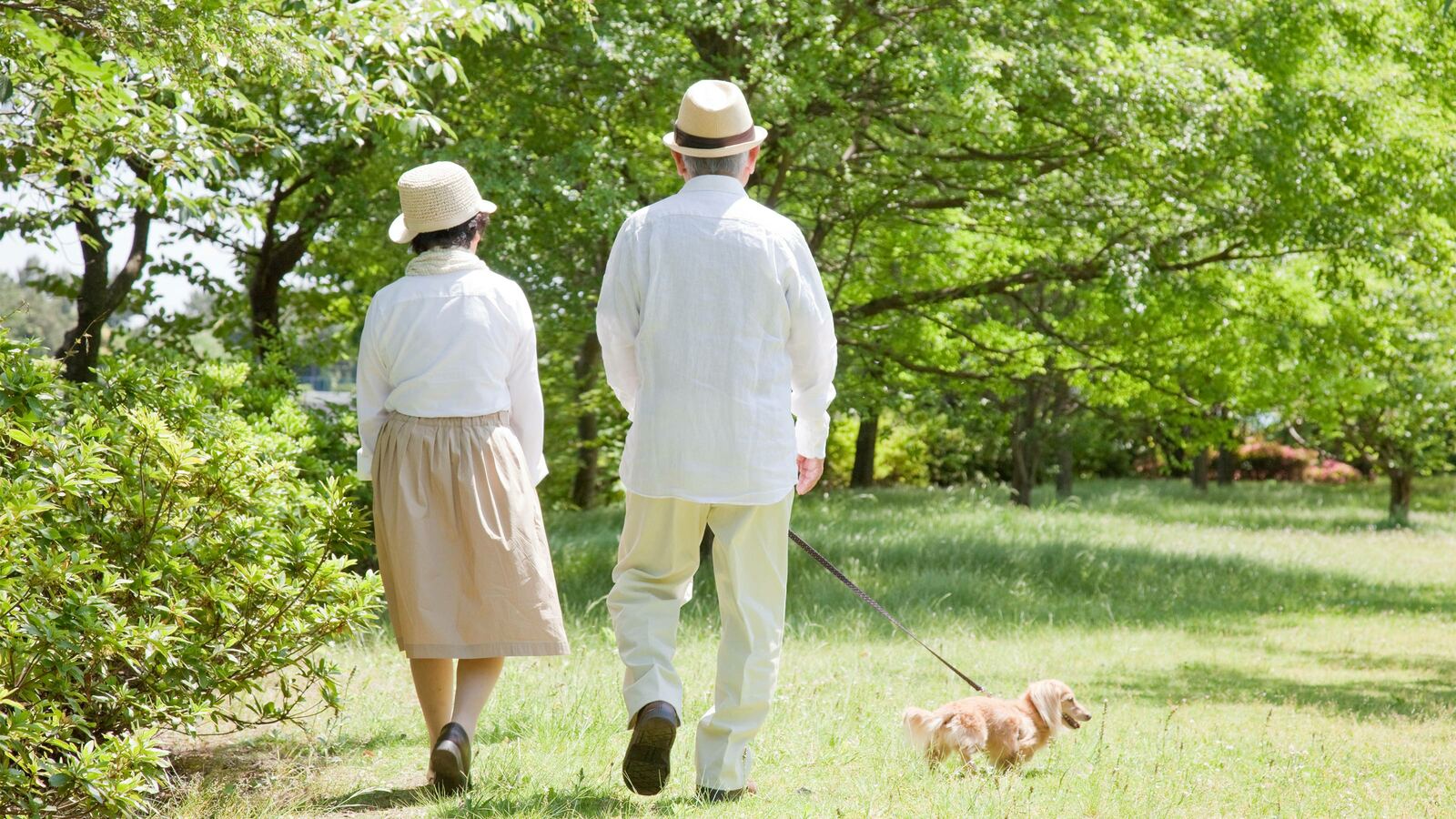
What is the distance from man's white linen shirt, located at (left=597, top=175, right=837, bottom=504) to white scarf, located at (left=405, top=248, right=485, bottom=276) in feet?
1.91

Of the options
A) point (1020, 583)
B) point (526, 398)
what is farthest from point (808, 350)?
point (1020, 583)

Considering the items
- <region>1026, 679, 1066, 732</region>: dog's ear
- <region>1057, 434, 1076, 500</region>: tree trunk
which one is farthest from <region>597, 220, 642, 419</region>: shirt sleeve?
<region>1057, 434, 1076, 500</region>: tree trunk

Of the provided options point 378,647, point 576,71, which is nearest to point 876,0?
point 576,71

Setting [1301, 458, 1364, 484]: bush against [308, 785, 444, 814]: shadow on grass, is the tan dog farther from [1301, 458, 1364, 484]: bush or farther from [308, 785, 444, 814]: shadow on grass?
[1301, 458, 1364, 484]: bush

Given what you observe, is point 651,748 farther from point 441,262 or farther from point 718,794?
point 441,262

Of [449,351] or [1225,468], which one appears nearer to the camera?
[449,351]

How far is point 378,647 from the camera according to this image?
7332 mm

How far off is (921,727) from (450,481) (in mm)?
1877

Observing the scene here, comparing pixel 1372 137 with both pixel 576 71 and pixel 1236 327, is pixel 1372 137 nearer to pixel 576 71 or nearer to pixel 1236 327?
pixel 1236 327

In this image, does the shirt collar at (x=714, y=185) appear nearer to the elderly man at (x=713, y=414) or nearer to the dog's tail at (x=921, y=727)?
the elderly man at (x=713, y=414)

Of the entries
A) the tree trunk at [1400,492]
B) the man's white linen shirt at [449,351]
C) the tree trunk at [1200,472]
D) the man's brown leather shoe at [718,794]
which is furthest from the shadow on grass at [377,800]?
the tree trunk at [1200,472]

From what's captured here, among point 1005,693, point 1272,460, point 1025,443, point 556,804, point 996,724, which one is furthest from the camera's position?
point 1272,460

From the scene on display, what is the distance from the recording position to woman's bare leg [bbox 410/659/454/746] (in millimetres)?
4195

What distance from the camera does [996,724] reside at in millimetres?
4602
